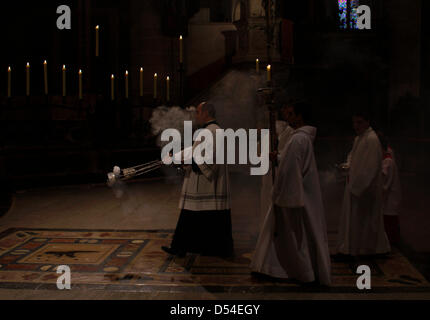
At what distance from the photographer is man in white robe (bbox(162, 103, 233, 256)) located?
5188 millimetres

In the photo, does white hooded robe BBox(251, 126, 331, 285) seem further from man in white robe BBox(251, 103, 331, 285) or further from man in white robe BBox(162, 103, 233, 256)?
man in white robe BBox(162, 103, 233, 256)

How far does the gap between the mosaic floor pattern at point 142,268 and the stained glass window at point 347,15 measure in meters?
11.8

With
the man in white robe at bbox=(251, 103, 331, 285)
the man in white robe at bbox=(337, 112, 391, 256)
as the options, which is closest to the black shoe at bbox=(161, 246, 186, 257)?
the man in white robe at bbox=(251, 103, 331, 285)

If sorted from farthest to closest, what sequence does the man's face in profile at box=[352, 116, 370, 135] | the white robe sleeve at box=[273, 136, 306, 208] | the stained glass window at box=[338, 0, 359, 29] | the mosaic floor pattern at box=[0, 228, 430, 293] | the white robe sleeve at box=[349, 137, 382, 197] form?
the stained glass window at box=[338, 0, 359, 29] → the man's face in profile at box=[352, 116, 370, 135] → the white robe sleeve at box=[349, 137, 382, 197] → the mosaic floor pattern at box=[0, 228, 430, 293] → the white robe sleeve at box=[273, 136, 306, 208]

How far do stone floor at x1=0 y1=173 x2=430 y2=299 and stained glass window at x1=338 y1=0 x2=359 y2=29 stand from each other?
6.91m

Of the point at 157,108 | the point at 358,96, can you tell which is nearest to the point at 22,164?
the point at 157,108

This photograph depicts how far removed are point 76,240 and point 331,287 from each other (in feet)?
10.7

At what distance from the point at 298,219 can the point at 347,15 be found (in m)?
13.6

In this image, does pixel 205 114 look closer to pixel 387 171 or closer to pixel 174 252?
pixel 174 252

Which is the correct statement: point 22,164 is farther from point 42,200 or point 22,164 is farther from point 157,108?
point 157,108

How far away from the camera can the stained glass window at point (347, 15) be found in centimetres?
1633

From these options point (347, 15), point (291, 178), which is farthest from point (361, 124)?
point (347, 15)

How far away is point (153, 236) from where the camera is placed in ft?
20.6

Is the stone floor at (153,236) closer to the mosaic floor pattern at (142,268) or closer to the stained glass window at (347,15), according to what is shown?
the mosaic floor pattern at (142,268)
